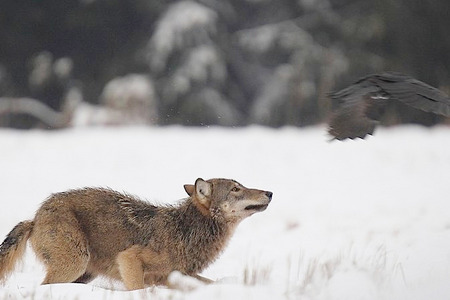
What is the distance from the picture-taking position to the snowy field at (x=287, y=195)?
270 inches

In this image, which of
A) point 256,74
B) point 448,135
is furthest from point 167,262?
point 256,74

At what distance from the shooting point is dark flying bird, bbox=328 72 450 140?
704cm

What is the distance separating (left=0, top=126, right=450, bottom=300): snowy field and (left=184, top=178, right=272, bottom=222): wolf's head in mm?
601

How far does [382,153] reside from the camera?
1477 cm

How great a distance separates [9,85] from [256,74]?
28.1ft

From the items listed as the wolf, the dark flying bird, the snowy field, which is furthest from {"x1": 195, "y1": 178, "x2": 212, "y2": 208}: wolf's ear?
the dark flying bird

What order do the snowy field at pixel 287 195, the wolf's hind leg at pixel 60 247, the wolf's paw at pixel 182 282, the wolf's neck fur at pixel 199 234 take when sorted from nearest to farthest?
the wolf's paw at pixel 182 282 → the snowy field at pixel 287 195 → the wolf's hind leg at pixel 60 247 → the wolf's neck fur at pixel 199 234

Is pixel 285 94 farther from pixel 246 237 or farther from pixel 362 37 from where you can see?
pixel 246 237

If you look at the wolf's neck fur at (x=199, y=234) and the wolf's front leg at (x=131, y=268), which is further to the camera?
the wolf's neck fur at (x=199, y=234)

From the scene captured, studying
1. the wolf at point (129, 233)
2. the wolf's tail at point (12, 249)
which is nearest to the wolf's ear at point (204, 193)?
the wolf at point (129, 233)

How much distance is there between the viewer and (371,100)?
7.16 metres

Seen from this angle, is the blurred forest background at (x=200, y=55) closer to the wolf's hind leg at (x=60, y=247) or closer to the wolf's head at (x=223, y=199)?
the wolf's head at (x=223, y=199)

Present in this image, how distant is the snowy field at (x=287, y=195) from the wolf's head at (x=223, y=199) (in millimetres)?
601

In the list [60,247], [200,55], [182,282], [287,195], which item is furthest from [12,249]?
[200,55]
